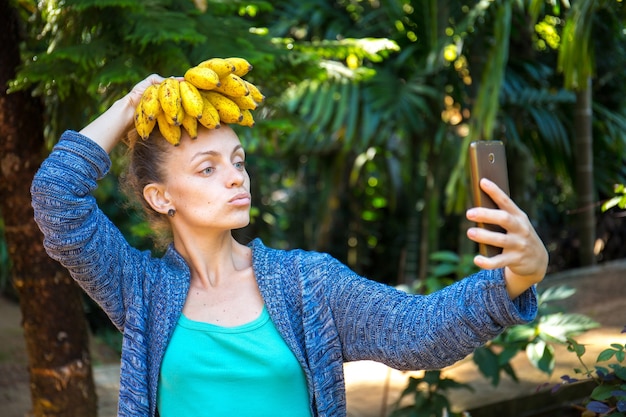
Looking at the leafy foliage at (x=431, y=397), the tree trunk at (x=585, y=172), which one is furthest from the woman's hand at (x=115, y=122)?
the tree trunk at (x=585, y=172)

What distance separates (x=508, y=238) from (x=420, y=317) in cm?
35

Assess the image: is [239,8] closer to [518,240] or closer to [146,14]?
[146,14]

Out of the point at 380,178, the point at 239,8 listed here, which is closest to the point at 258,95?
the point at 239,8

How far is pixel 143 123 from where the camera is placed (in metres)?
1.96

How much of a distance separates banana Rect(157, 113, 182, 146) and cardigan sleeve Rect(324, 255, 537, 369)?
0.48m

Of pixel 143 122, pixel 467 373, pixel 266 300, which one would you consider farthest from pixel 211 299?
pixel 467 373

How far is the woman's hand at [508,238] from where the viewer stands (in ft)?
4.77

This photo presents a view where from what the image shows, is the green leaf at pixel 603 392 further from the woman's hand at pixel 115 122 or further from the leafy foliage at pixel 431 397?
the woman's hand at pixel 115 122

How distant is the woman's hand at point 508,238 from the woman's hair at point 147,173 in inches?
34.8

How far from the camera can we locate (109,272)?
1.95m

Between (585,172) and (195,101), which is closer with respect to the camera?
(195,101)

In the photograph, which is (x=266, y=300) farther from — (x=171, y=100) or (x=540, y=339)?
(x=540, y=339)

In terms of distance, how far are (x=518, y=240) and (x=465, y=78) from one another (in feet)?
16.3

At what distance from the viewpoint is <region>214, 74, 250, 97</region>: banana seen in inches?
78.4
